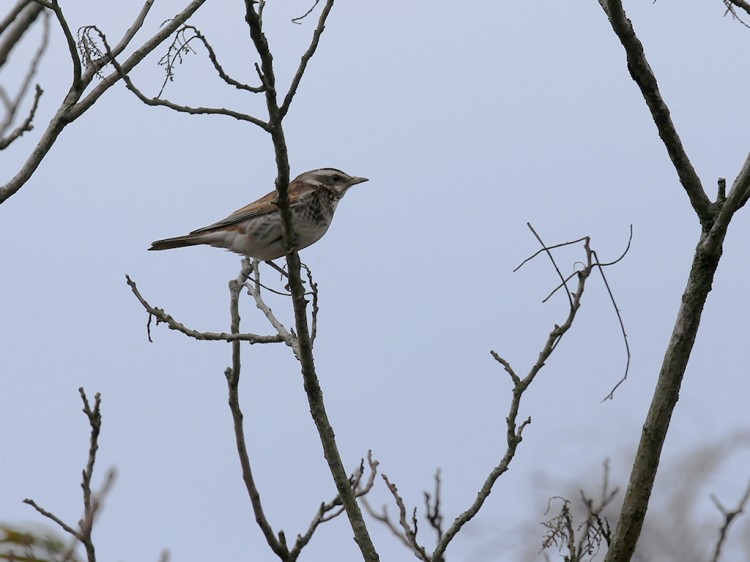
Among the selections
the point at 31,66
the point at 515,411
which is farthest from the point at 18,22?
the point at 515,411

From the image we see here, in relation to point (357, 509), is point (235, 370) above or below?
above

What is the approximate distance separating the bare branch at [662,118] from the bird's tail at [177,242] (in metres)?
4.23

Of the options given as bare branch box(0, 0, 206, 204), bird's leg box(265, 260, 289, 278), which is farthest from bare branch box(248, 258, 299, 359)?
bare branch box(0, 0, 206, 204)

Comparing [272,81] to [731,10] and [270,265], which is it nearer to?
[731,10]

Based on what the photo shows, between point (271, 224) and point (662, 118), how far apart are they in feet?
11.6

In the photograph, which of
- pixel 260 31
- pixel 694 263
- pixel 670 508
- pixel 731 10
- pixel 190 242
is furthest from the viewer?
pixel 190 242

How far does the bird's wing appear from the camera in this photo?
26.0 ft

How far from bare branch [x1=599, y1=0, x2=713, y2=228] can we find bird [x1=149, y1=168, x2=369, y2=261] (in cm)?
309

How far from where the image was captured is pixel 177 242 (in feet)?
27.2

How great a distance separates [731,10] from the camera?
5199 mm

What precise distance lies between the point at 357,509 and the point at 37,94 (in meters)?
2.95

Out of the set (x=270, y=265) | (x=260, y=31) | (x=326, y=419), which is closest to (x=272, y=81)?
(x=260, y=31)

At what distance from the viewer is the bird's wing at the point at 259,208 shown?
794cm

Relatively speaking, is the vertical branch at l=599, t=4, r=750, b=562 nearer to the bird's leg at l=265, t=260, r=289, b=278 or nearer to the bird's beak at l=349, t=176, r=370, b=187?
the bird's leg at l=265, t=260, r=289, b=278
